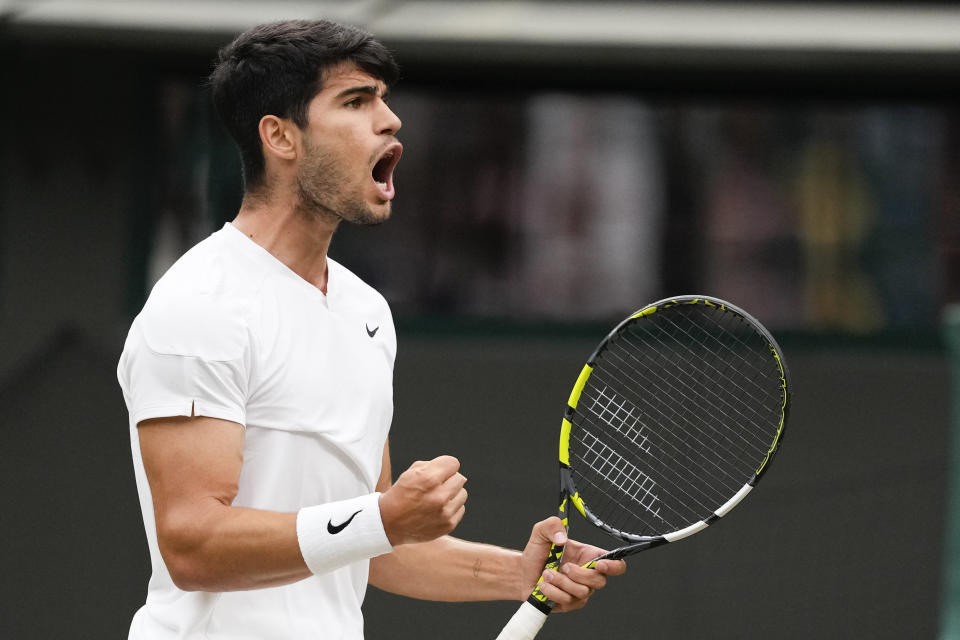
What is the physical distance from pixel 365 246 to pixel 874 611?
2.90 metres

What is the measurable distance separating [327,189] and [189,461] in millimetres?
573

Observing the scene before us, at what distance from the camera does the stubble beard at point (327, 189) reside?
251 cm

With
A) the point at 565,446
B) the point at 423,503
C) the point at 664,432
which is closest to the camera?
the point at 423,503

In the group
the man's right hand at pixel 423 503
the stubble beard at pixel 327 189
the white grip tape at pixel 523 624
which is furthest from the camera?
the white grip tape at pixel 523 624

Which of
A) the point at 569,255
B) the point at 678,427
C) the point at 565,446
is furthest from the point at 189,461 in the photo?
the point at 569,255

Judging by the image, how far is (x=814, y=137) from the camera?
670 cm

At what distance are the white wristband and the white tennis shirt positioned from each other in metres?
0.17

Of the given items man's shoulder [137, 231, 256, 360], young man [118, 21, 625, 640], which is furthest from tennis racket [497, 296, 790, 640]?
man's shoulder [137, 231, 256, 360]

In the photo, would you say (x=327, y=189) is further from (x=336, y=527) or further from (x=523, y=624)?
(x=523, y=624)

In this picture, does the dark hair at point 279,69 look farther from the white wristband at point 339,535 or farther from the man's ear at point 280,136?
the white wristband at point 339,535

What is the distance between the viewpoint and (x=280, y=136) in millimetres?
2531

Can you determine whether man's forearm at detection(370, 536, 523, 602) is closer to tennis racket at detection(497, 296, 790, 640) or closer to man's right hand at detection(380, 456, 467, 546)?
tennis racket at detection(497, 296, 790, 640)

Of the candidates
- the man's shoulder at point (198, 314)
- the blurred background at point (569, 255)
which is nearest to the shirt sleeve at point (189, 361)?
the man's shoulder at point (198, 314)

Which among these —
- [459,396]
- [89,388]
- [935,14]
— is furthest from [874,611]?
[89,388]
